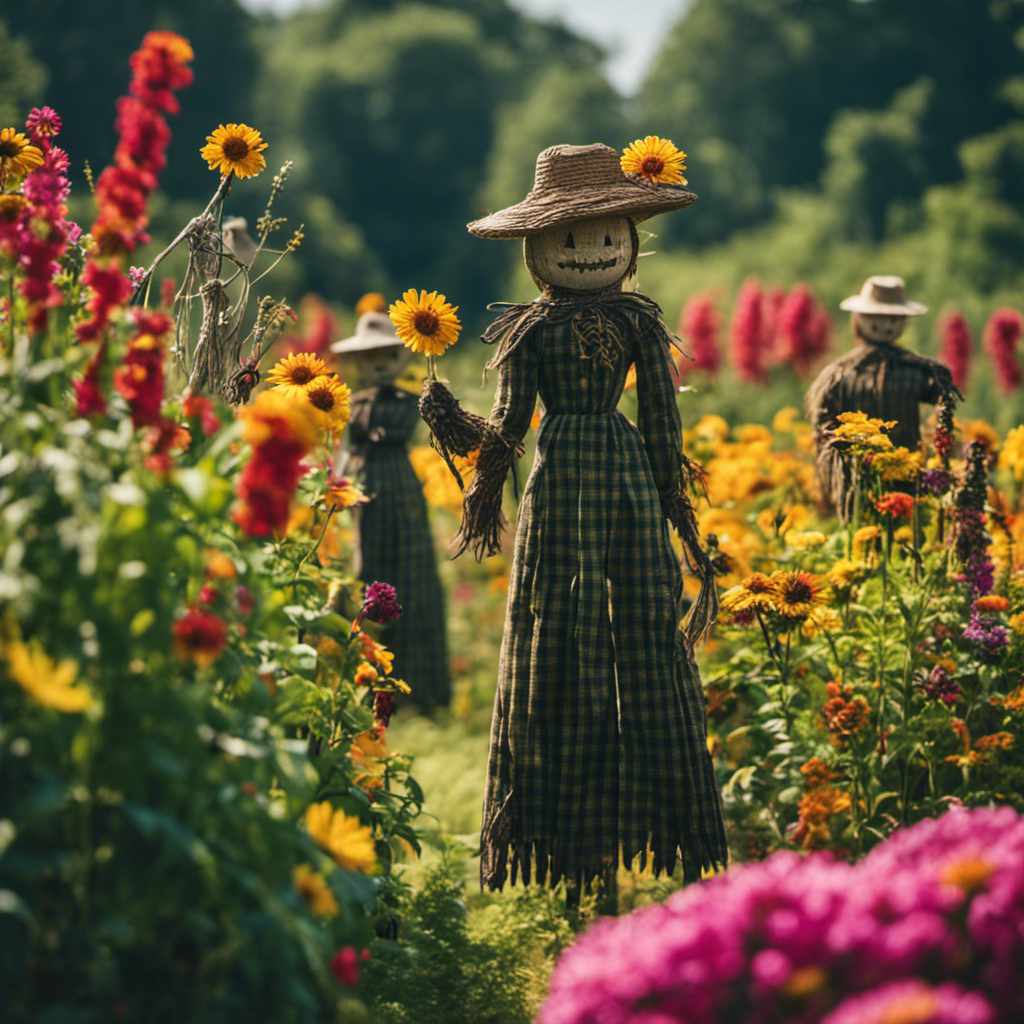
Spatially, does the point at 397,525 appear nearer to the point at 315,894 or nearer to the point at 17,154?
the point at 17,154

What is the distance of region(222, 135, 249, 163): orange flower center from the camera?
3012mm

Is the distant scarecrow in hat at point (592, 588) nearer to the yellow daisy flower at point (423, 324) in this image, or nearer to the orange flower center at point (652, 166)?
the orange flower center at point (652, 166)

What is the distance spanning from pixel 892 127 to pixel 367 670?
3333 centimetres

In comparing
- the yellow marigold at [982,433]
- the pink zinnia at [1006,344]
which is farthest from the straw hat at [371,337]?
the pink zinnia at [1006,344]

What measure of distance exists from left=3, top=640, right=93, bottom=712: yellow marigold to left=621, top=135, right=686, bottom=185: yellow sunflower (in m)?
2.23

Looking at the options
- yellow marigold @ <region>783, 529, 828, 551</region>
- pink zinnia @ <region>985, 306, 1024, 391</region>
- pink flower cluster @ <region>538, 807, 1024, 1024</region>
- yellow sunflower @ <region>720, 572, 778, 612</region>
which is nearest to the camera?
pink flower cluster @ <region>538, 807, 1024, 1024</region>

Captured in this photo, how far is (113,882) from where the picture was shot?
5.87ft

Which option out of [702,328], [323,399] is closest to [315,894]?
[323,399]

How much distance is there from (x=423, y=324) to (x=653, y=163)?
823 millimetres

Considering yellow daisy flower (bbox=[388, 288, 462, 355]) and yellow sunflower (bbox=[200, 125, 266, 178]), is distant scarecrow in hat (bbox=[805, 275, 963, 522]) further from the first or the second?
yellow sunflower (bbox=[200, 125, 266, 178])

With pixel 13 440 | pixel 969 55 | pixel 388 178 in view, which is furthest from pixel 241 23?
pixel 13 440

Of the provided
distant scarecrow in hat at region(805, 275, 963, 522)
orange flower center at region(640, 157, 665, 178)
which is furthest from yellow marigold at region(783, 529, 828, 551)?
orange flower center at region(640, 157, 665, 178)

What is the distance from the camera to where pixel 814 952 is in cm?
154

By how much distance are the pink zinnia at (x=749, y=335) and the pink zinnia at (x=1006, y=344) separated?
2.84 m
